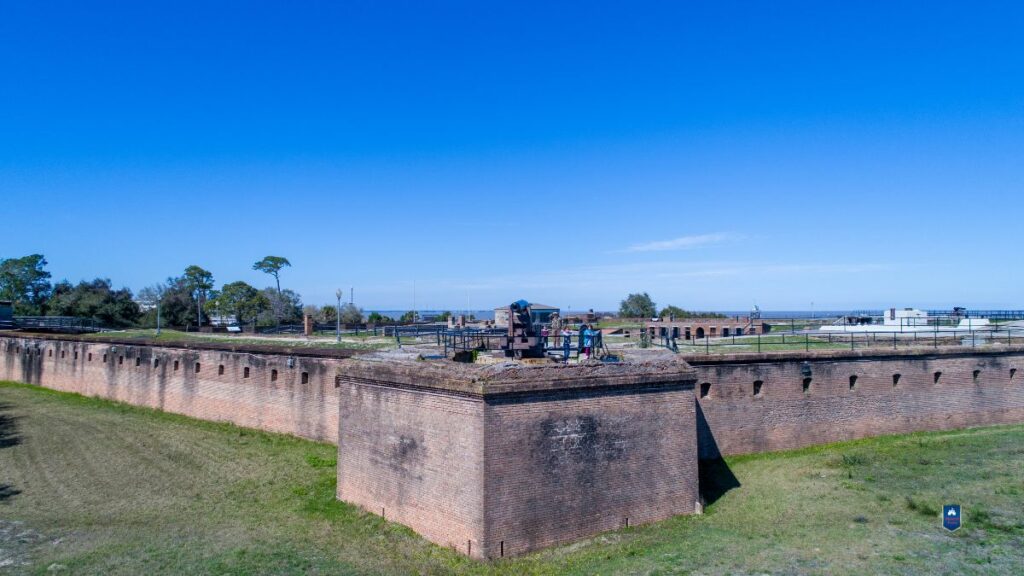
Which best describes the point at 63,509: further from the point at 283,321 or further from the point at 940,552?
the point at 283,321

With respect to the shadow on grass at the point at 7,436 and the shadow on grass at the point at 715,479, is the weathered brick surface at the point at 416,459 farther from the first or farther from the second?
the shadow on grass at the point at 7,436

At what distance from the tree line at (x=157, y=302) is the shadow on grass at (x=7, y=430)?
25090 millimetres

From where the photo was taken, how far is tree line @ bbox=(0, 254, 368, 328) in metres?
53.6

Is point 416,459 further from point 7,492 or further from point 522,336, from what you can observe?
point 7,492

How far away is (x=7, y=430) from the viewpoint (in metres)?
21.2

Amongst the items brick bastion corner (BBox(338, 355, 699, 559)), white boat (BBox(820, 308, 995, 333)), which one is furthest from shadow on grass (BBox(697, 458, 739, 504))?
white boat (BBox(820, 308, 995, 333))

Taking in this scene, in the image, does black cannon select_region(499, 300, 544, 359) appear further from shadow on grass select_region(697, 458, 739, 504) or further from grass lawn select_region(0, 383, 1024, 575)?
shadow on grass select_region(697, 458, 739, 504)

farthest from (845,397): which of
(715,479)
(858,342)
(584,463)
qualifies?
(584,463)

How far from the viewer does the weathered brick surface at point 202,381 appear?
65.4 ft
